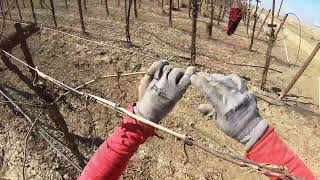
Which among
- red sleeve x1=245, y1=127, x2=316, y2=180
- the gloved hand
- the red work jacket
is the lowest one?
the red work jacket


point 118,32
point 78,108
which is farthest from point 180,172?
point 118,32

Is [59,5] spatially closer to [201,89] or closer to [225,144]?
[225,144]

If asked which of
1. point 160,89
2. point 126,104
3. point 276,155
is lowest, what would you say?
point 126,104

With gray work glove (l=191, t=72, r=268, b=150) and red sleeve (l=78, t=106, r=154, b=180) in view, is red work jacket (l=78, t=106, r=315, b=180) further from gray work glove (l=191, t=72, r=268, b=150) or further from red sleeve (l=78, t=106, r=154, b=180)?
gray work glove (l=191, t=72, r=268, b=150)

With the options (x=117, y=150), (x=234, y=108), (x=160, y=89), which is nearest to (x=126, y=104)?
(x=117, y=150)

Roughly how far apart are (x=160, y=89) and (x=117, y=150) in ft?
1.83

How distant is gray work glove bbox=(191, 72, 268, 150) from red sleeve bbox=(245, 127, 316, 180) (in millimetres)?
52

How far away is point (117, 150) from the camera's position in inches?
133

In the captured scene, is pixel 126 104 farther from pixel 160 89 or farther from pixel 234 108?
pixel 234 108

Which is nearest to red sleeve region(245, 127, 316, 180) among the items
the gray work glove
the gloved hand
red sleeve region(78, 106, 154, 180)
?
the gray work glove

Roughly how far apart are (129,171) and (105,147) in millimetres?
7062

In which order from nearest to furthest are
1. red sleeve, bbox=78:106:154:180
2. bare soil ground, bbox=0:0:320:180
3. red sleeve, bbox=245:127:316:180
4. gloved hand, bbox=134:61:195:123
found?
red sleeve, bbox=245:127:316:180 < gloved hand, bbox=134:61:195:123 < red sleeve, bbox=78:106:154:180 < bare soil ground, bbox=0:0:320:180

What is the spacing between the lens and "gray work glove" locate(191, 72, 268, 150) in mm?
2939

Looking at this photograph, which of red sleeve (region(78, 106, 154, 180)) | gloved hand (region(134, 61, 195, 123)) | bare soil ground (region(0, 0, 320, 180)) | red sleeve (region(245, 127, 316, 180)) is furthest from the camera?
bare soil ground (region(0, 0, 320, 180))
